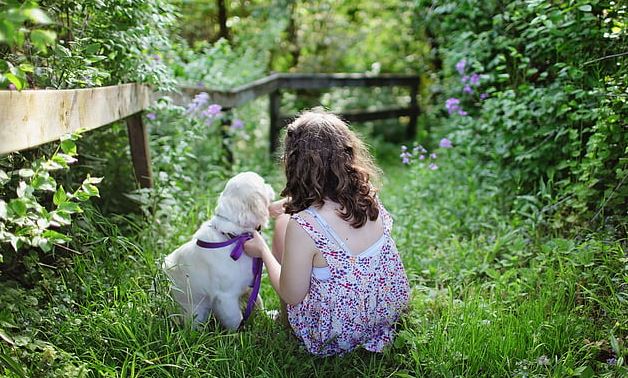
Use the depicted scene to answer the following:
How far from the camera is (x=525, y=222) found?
387cm

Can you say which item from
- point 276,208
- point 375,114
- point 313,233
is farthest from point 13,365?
point 375,114

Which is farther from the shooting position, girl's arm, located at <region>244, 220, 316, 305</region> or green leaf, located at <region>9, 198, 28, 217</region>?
girl's arm, located at <region>244, 220, 316, 305</region>

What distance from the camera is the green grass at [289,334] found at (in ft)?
8.07

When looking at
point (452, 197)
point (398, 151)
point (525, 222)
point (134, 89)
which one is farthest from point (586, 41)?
point (398, 151)

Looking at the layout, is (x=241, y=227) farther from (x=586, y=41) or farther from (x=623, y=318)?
(x=586, y=41)

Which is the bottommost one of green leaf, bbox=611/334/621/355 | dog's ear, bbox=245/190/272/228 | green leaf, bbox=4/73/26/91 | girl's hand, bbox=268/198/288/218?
green leaf, bbox=611/334/621/355

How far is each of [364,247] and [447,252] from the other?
134cm

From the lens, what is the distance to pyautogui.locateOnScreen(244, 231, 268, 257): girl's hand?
110 inches

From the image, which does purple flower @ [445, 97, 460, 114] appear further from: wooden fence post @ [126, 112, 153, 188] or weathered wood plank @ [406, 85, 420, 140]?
weathered wood plank @ [406, 85, 420, 140]

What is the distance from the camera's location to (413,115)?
942 centimetres

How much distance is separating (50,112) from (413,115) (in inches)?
304

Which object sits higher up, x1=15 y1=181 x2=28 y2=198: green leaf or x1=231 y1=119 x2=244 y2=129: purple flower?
x1=15 y1=181 x2=28 y2=198: green leaf

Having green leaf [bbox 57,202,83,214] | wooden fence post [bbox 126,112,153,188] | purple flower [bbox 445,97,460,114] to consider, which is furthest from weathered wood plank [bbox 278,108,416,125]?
green leaf [bbox 57,202,83,214]

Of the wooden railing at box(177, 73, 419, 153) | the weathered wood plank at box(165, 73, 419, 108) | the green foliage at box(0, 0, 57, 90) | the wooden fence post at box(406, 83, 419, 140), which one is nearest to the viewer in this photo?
the green foliage at box(0, 0, 57, 90)
